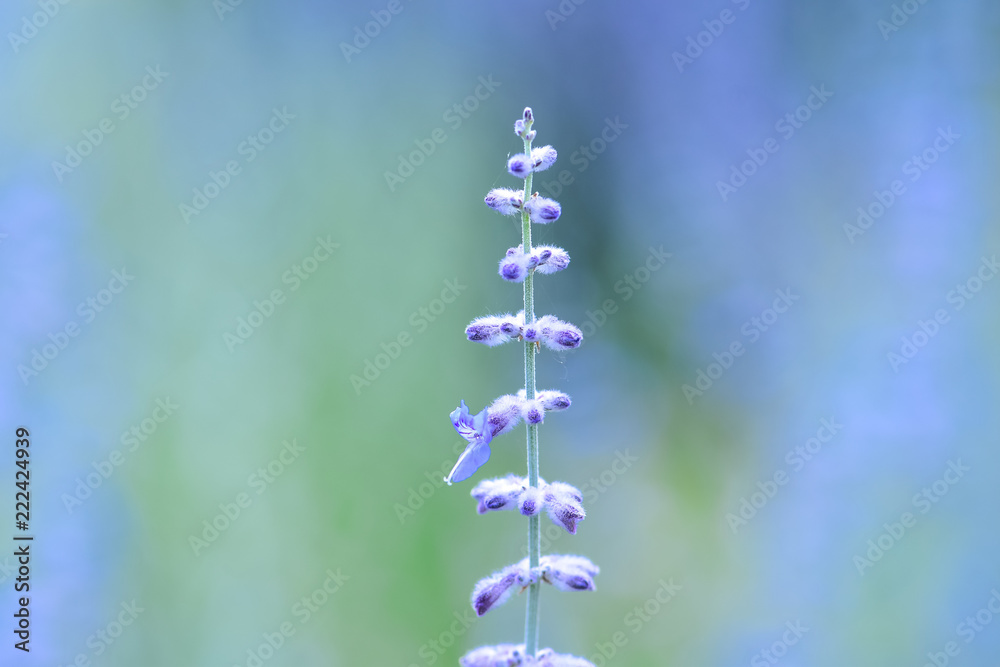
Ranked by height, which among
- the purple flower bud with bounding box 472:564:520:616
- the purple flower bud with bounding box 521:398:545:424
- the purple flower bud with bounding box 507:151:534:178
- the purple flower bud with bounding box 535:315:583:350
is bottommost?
the purple flower bud with bounding box 472:564:520:616

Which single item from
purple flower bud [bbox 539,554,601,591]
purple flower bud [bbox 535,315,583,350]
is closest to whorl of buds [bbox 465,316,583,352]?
purple flower bud [bbox 535,315,583,350]

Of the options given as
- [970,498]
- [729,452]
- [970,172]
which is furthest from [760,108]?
[970,498]

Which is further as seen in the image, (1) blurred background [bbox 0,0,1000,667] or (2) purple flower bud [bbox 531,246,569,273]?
(1) blurred background [bbox 0,0,1000,667]

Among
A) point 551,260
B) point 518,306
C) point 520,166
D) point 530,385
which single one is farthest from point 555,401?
point 518,306

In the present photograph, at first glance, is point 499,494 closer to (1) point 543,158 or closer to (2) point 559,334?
(2) point 559,334

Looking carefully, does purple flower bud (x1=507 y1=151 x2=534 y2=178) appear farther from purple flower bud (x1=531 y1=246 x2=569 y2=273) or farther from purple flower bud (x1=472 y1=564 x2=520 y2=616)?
purple flower bud (x1=472 y1=564 x2=520 y2=616)

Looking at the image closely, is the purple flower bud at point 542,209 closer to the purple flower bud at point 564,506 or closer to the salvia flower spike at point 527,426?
the salvia flower spike at point 527,426
